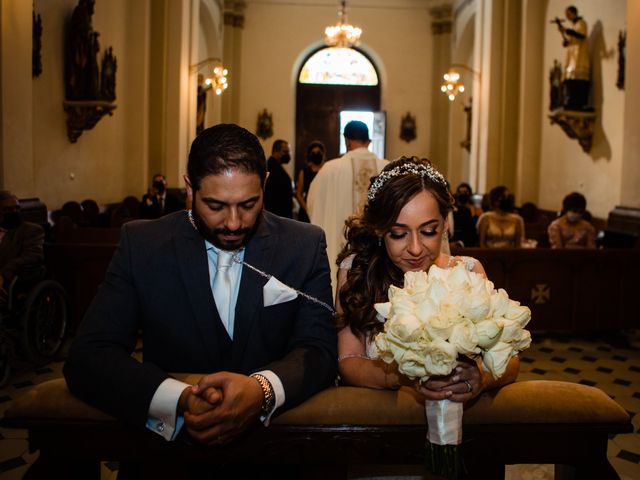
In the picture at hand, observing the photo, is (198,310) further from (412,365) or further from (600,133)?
(600,133)

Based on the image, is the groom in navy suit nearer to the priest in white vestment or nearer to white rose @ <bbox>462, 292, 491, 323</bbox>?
white rose @ <bbox>462, 292, 491, 323</bbox>

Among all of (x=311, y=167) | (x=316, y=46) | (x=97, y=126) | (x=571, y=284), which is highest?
(x=316, y=46)

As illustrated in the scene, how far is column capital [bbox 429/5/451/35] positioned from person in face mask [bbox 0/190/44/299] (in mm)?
17013

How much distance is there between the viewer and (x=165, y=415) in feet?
5.43

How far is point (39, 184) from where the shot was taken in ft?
29.0

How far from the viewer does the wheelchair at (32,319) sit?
202 inches

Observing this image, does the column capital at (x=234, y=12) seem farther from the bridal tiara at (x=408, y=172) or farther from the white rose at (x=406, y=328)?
the white rose at (x=406, y=328)

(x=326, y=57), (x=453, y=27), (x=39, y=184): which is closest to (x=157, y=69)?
(x=39, y=184)

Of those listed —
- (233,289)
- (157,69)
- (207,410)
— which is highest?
(157,69)

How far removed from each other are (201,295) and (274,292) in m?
0.23

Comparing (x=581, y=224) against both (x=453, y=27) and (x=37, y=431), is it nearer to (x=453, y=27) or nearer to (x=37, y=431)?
(x=37, y=431)

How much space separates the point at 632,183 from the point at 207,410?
8116mm

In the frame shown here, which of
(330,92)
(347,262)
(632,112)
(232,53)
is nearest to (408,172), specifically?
(347,262)

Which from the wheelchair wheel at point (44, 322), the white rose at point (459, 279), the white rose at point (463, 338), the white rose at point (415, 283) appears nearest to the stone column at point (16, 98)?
the wheelchair wheel at point (44, 322)
